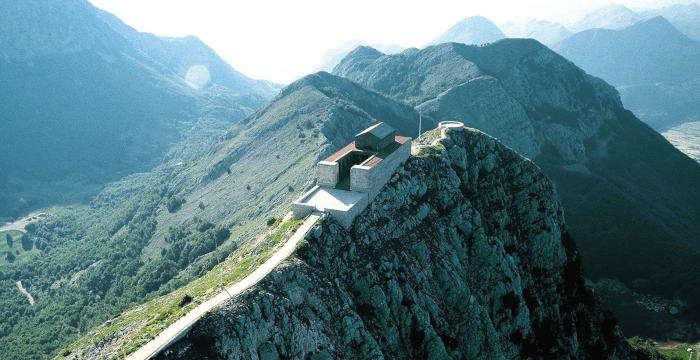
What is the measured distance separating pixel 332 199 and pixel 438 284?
20.1m

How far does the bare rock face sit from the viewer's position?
39062mm

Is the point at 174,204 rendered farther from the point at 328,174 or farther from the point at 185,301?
the point at 185,301

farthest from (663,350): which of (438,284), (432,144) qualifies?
(438,284)

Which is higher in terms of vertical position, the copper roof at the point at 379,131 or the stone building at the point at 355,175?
the copper roof at the point at 379,131

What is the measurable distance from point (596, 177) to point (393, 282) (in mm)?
180415

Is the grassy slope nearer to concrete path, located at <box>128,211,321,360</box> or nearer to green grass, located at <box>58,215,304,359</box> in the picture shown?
green grass, located at <box>58,215,304,359</box>

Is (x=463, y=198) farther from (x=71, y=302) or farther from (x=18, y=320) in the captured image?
(x=18, y=320)

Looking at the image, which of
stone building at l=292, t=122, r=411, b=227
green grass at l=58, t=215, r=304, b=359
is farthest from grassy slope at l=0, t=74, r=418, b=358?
green grass at l=58, t=215, r=304, b=359

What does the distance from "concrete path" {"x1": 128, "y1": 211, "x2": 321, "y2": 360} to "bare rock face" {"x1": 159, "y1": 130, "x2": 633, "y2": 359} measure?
116 cm

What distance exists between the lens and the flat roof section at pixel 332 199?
54.2 metres

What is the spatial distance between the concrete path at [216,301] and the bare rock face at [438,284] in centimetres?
116

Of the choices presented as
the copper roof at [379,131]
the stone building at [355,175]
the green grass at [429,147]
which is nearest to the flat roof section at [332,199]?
the stone building at [355,175]

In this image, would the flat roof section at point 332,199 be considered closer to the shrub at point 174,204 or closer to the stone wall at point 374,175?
the stone wall at point 374,175

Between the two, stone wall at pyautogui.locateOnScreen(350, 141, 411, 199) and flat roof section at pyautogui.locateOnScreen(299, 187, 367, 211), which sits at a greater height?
stone wall at pyautogui.locateOnScreen(350, 141, 411, 199)
